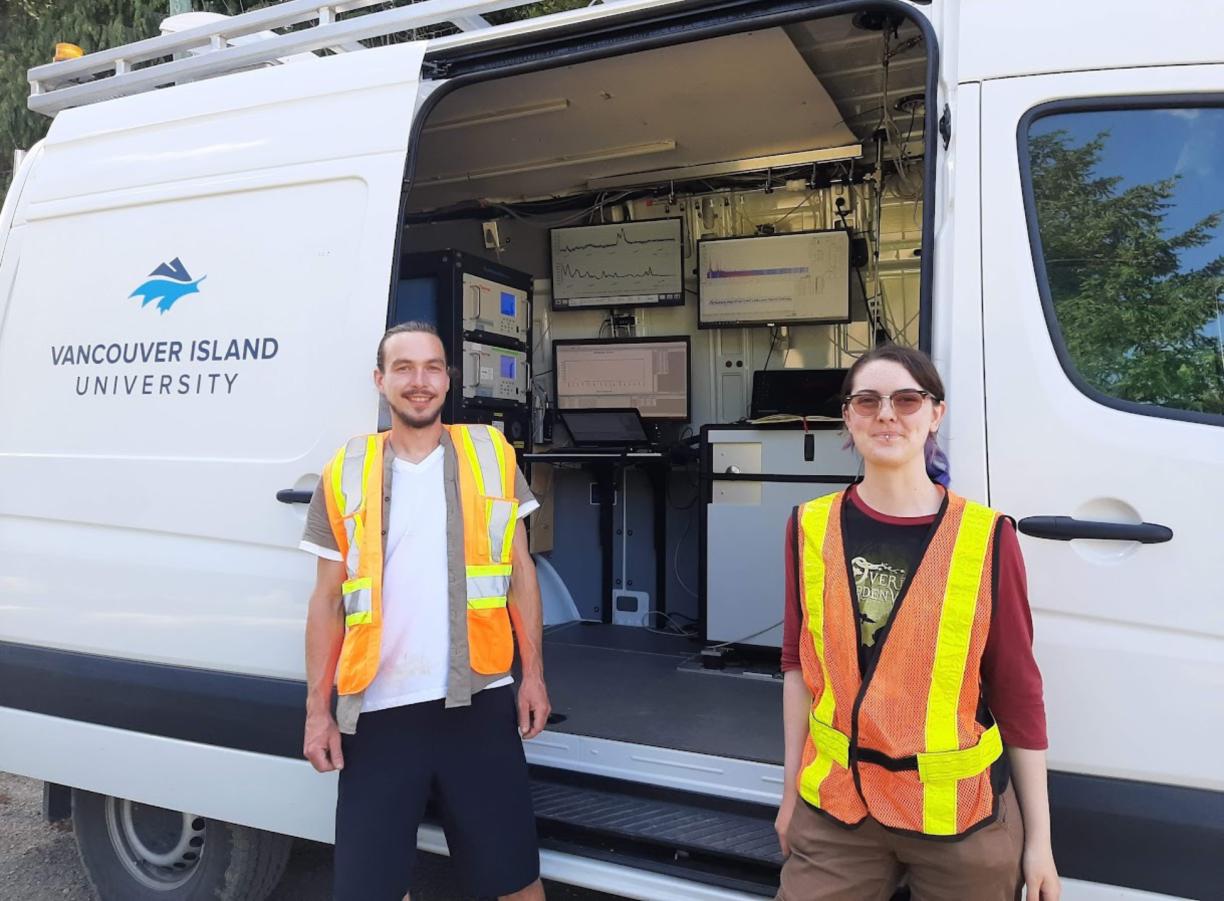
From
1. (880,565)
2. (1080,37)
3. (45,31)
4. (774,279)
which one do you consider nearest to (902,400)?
(880,565)

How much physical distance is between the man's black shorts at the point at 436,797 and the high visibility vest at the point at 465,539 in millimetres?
128

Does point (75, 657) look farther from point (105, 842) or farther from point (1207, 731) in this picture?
point (1207, 731)

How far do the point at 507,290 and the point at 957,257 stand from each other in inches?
118

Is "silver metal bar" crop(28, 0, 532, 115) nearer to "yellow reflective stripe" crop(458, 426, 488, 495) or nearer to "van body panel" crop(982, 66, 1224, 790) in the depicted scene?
"yellow reflective stripe" crop(458, 426, 488, 495)

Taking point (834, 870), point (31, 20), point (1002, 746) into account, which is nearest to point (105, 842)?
point (834, 870)

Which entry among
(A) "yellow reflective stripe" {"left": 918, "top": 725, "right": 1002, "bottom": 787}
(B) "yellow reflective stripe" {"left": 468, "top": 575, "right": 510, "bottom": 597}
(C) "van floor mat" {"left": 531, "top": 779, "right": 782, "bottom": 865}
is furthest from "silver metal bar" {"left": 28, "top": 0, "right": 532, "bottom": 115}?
(C) "van floor mat" {"left": 531, "top": 779, "right": 782, "bottom": 865}

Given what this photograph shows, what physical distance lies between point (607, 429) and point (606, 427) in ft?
0.04

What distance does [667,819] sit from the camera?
90.0 inches

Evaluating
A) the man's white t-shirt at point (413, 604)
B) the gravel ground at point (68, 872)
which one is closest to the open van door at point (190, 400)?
the man's white t-shirt at point (413, 604)

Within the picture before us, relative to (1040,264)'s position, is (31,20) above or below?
above

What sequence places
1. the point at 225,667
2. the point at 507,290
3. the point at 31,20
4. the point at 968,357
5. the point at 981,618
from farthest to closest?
the point at 31,20 < the point at 507,290 < the point at 225,667 < the point at 968,357 < the point at 981,618

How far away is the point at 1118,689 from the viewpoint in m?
1.68

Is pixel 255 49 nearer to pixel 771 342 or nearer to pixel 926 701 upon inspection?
pixel 926 701

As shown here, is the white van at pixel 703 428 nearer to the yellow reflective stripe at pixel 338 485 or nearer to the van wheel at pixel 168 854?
the van wheel at pixel 168 854
